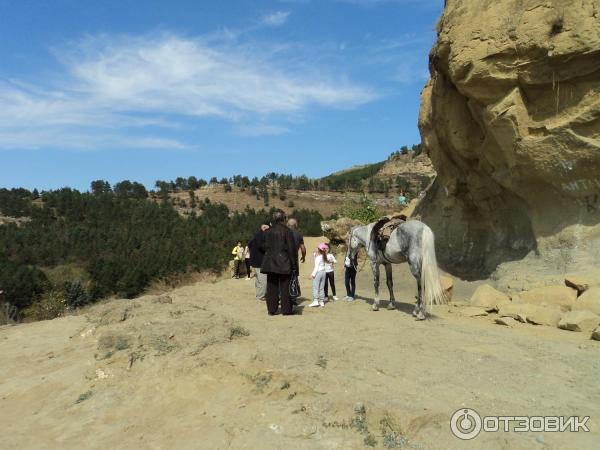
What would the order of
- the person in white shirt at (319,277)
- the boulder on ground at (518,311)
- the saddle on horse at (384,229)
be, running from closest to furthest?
the boulder on ground at (518,311)
the saddle on horse at (384,229)
the person in white shirt at (319,277)

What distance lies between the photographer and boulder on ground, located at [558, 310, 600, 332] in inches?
258

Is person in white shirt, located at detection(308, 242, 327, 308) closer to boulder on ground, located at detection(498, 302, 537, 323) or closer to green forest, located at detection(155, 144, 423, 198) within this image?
boulder on ground, located at detection(498, 302, 537, 323)

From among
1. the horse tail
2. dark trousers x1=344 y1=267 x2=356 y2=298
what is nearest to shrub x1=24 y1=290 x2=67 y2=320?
dark trousers x1=344 y1=267 x2=356 y2=298

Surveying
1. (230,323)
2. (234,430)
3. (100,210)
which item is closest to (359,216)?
(230,323)

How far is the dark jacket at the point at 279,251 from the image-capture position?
8055mm

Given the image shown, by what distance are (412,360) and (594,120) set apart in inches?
231

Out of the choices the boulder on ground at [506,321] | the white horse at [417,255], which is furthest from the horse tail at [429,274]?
the boulder on ground at [506,321]

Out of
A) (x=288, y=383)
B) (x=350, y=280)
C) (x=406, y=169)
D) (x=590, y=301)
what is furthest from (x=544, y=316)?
(x=406, y=169)

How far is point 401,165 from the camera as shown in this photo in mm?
64688

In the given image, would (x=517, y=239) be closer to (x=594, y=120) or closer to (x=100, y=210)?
(x=594, y=120)

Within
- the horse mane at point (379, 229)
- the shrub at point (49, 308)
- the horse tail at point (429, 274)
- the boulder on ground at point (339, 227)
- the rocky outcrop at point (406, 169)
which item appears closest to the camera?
the horse tail at point (429, 274)

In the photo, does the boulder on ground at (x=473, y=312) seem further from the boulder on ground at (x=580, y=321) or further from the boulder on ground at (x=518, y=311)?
the boulder on ground at (x=580, y=321)

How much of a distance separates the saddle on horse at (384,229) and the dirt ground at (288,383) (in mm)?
1706

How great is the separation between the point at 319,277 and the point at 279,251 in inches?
60.1
